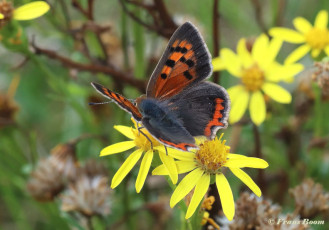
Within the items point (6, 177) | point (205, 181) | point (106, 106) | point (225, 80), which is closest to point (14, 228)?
point (6, 177)

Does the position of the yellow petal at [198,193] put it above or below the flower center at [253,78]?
below

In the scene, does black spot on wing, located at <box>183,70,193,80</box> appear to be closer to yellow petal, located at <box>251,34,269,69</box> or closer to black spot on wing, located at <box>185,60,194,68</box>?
black spot on wing, located at <box>185,60,194,68</box>

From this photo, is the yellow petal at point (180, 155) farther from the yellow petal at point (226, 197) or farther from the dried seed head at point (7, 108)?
the dried seed head at point (7, 108)

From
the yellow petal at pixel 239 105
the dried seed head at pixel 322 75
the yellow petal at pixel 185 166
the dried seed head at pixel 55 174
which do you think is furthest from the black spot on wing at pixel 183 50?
the dried seed head at pixel 55 174

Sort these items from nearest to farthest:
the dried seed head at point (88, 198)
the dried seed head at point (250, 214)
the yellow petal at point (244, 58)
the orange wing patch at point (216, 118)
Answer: the orange wing patch at point (216, 118), the dried seed head at point (250, 214), the dried seed head at point (88, 198), the yellow petal at point (244, 58)

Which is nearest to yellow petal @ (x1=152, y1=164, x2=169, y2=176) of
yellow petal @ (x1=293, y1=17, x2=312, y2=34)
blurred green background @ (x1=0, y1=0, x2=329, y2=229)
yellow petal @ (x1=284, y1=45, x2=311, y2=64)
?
blurred green background @ (x1=0, y1=0, x2=329, y2=229)

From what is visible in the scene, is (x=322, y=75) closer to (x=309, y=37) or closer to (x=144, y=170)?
(x=309, y=37)
